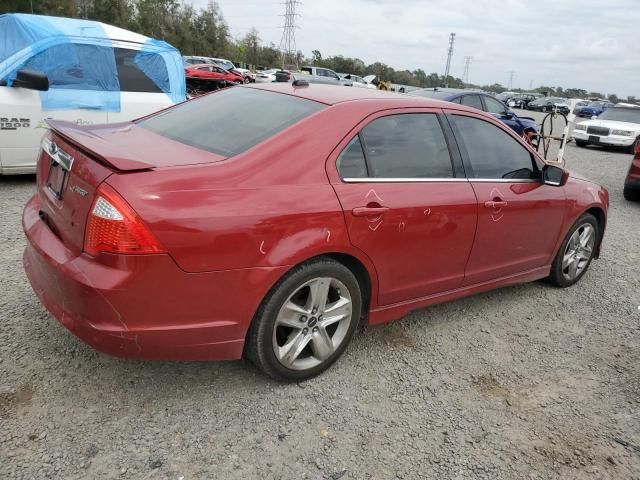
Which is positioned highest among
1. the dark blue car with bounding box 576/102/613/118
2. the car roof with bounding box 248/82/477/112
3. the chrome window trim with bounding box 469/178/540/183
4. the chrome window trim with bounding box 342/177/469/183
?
the car roof with bounding box 248/82/477/112

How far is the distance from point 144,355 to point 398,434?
1278mm

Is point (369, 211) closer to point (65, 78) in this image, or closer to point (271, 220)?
point (271, 220)

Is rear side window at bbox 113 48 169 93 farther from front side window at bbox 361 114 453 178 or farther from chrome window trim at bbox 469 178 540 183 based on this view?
chrome window trim at bbox 469 178 540 183

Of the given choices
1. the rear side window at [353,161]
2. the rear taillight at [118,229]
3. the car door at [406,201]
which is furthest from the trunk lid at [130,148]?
the car door at [406,201]

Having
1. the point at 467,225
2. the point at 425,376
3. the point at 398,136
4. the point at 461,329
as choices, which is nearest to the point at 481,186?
the point at 467,225

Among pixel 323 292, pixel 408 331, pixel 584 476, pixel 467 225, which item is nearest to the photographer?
pixel 584 476

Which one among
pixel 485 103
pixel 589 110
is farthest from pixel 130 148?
pixel 589 110

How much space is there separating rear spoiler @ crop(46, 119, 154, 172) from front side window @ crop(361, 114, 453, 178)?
124cm

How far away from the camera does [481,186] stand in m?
3.40

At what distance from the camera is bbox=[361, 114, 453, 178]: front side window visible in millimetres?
2904

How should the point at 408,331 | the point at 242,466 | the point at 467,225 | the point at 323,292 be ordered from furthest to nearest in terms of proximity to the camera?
the point at 408,331 < the point at 467,225 < the point at 323,292 < the point at 242,466

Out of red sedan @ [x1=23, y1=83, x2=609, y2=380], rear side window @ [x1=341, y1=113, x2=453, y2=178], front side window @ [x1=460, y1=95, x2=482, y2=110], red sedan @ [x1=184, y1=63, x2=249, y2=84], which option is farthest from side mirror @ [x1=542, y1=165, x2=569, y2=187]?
red sedan @ [x1=184, y1=63, x2=249, y2=84]

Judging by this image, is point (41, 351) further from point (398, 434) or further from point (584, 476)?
point (584, 476)

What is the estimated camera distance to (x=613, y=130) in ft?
50.4
